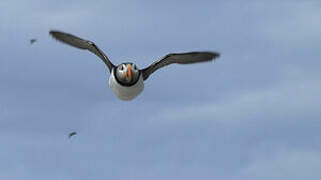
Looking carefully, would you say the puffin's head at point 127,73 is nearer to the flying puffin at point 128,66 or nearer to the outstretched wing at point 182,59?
the flying puffin at point 128,66

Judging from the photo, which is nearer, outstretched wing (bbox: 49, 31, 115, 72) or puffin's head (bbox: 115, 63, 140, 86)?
puffin's head (bbox: 115, 63, 140, 86)

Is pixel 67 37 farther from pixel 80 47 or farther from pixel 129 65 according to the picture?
pixel 129 65

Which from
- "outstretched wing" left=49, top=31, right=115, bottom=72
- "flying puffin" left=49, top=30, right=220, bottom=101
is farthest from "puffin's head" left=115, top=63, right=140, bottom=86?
"outstretched wing" left=49, top=31, right=115, bottom=72

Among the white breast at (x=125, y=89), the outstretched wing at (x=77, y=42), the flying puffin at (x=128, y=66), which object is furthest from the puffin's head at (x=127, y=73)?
the outstretched wing at (x=77, y=42)

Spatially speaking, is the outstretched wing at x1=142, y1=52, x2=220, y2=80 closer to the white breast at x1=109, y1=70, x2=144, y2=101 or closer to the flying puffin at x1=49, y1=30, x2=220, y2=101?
the flying puffin at x1=49, y1=30, x2=220, y2=101

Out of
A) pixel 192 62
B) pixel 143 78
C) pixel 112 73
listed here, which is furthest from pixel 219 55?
pixel 112 73

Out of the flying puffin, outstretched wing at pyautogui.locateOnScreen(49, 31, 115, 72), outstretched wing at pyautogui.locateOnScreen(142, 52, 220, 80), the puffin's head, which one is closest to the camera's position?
the puffin's head

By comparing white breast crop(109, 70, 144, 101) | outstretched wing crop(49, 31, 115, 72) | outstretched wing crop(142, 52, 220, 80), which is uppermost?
outstretched wing crop(49, 31, 115, 72)

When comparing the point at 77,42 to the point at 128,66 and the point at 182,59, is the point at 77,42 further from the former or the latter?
the point at 128,66

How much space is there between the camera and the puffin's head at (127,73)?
59.4 meters

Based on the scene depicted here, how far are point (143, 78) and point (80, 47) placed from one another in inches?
358

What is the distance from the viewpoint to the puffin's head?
195ft

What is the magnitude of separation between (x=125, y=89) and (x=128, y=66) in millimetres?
1937

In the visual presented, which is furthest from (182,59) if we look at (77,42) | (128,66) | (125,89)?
(125,89)
